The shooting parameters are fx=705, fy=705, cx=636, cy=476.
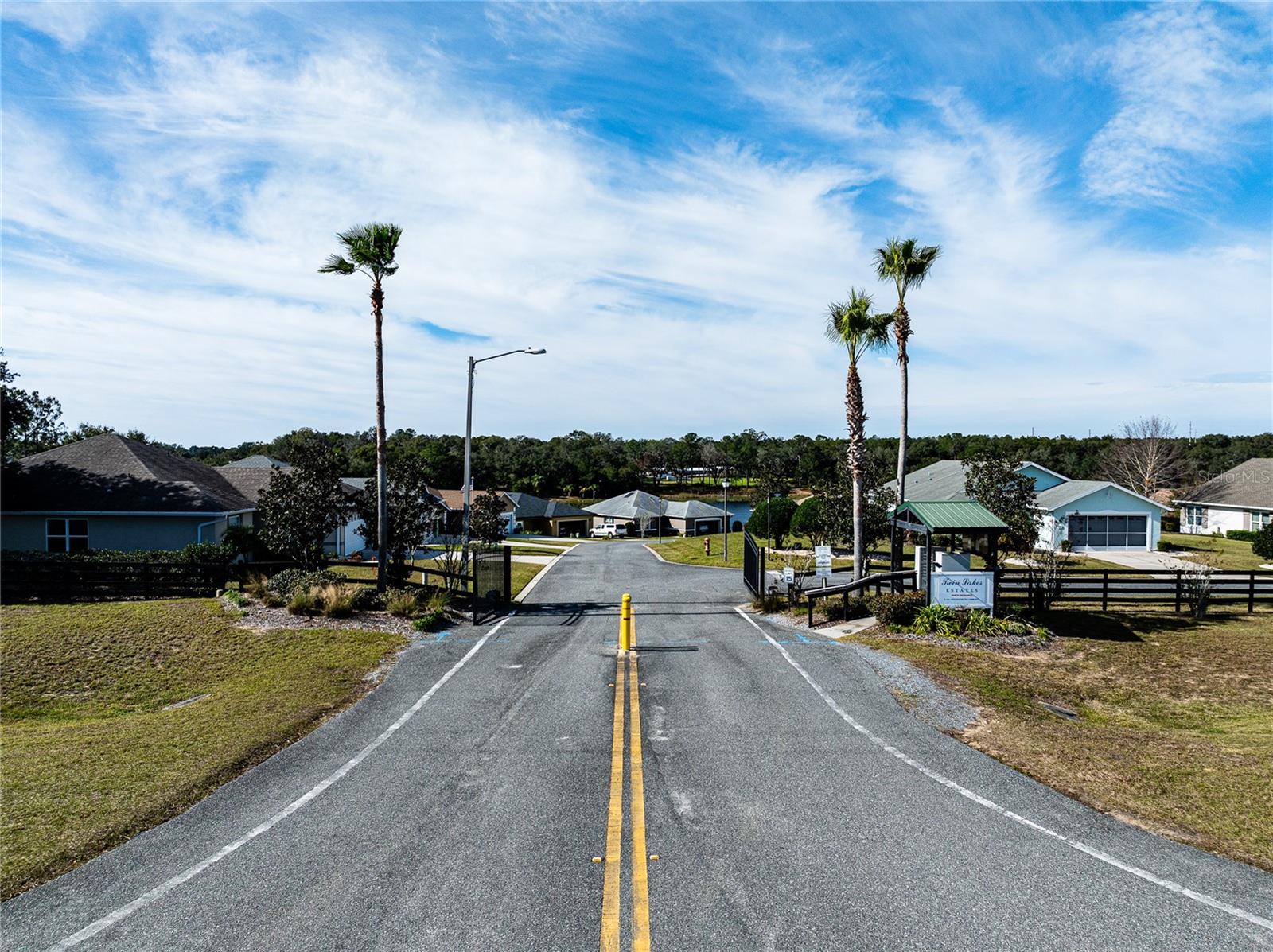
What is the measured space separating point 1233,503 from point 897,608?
144 feet

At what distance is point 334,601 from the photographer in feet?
57.5

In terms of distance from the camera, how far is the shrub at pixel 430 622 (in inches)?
665

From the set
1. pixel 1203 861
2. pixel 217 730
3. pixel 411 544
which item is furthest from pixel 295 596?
pixel 1203 861

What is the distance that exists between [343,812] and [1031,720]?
9.69 meters

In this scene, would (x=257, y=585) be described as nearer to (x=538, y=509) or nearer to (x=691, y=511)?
(x=538, y=509)

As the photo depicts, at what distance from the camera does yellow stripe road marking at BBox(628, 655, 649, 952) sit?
5.14 m

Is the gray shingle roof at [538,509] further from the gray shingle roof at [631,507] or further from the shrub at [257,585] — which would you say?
the shrub at [257,585]

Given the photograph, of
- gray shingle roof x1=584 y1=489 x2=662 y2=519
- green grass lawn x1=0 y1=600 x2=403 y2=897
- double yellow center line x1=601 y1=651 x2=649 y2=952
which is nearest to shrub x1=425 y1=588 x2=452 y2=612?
green grass lawn x1=0 y1=600 x2=403 y2=897

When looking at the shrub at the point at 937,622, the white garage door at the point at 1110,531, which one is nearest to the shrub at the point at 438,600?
the shrub at the point at 937,622

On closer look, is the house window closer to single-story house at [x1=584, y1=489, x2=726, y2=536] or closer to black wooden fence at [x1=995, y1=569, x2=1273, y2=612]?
black wooden fence at [x1=995, y1=569, x2=1273, y2=612]

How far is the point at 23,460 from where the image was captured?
2739cm

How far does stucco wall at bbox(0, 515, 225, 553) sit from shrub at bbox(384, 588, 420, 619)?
1112 centimetres

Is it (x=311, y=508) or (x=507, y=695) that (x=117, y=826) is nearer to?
(x=507, y=695)

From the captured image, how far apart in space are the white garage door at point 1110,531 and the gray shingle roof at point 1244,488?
10756 mm
